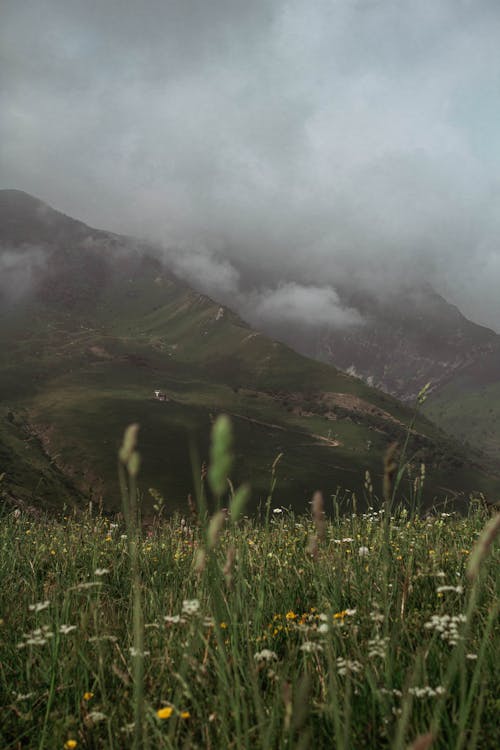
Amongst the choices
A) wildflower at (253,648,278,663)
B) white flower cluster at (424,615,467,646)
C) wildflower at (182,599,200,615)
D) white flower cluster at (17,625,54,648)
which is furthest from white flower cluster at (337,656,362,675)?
white flower cluster at (17,625,54,648)

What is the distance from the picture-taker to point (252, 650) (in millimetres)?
3879

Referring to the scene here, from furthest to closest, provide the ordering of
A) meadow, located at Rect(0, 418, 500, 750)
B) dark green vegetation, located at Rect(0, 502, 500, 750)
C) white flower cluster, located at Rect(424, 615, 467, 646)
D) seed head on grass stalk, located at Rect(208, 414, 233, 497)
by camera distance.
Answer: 1. white flower cluster, located at Rect(424, 615, 467, 646)
2. dark green vegetation, located at Rect(0, 502, 500, 750)
3. meadow, located at Rect(0, 418, 500, 750)
4. seed head on grass stalk, located at Rect(208, 414, 233, 497)

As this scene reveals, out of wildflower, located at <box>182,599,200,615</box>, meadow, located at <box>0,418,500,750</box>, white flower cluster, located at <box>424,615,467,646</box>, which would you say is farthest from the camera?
white flower cluster, located at <box>424,615,467,646</box>

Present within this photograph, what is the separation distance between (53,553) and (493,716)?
5.95 meters

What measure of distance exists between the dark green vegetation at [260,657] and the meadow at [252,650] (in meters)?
0.02

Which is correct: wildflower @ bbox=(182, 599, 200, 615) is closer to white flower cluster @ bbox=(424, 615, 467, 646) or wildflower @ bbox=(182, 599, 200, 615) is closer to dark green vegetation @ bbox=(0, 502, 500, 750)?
dark green vegetation @ bbox=(0, 502, 500, 750)

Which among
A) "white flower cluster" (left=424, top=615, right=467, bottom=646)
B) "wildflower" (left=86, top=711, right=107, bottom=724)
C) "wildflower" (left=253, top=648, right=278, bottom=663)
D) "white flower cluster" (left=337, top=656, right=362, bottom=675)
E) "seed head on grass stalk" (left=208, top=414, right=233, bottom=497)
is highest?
"seed head on grass stalk" (left=208, top=414, right=233, bottom=497)

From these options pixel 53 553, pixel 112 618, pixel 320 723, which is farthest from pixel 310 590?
pixel 53 553

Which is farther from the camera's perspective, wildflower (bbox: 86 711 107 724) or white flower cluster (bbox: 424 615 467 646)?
white flower cluster (bbox: 424 615 467 646)

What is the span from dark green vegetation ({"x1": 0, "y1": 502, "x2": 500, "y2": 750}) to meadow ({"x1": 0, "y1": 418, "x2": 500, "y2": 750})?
2 cm

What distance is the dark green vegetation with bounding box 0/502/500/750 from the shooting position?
8.14ft

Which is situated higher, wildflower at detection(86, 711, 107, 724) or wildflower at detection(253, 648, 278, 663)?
wildflower at detection(253, 648, 278, 663)

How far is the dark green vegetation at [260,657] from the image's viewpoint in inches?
97.7

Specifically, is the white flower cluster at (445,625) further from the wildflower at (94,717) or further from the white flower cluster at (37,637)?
the white flower cluster at (37,637)
